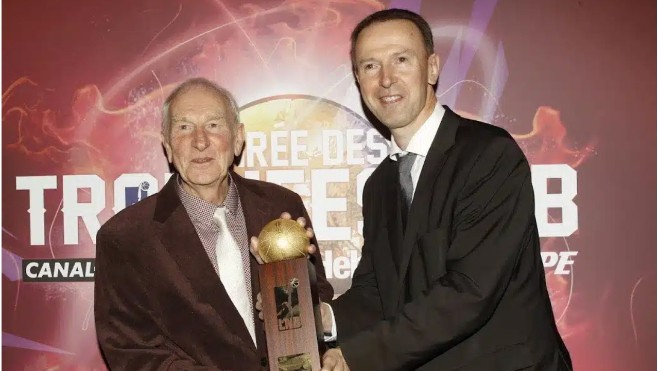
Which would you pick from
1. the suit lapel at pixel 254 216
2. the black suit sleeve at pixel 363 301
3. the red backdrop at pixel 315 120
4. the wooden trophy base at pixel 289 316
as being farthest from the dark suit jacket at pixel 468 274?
the red backdrop at pixel 315 120

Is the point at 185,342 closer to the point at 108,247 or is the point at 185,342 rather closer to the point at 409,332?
the point at 108,247

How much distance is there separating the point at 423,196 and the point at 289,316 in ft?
2.04

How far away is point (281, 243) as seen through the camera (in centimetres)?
231

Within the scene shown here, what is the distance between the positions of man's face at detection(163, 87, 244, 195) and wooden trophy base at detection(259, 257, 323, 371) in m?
0.56

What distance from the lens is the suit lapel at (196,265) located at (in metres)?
2.61

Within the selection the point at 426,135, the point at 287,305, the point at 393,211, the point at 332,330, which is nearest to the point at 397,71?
the point at 426,135

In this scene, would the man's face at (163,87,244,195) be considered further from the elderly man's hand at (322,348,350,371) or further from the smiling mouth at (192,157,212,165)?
the elderly man's hand at (322,348,350,371)

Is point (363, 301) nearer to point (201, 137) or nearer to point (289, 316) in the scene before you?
point (289, 316)

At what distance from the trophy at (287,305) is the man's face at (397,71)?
61cm

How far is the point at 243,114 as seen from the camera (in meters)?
3.48

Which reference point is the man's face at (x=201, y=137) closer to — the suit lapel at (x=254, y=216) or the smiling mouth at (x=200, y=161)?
the smiling mouth at (x=200, y=161)

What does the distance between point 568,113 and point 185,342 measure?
2.12m

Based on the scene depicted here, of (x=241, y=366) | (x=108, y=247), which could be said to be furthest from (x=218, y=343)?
(x=108, y=247)

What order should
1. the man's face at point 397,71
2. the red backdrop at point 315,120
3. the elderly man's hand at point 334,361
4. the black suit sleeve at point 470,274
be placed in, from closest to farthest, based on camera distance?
the black suit sleeve at point 470,274 → the elderly man's hand at point 334,361 → the man's face at point 397,71 → the red backdrop at point 315,120
